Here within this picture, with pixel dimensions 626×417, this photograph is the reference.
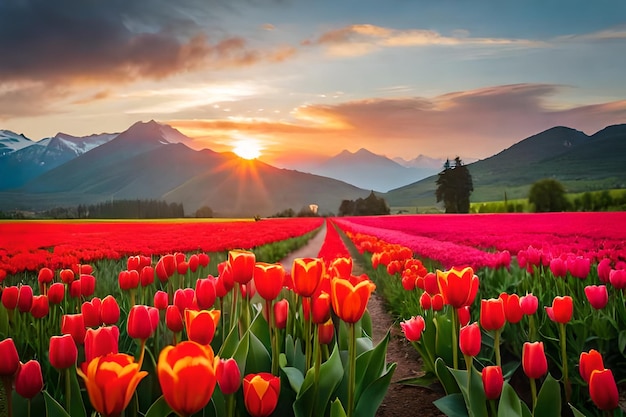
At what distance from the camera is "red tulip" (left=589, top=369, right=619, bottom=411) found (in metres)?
1.68

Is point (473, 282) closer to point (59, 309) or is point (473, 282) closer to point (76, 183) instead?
point (59, 309)

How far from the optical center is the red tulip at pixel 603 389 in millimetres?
1678

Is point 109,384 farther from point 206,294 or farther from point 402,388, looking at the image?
point 402,388

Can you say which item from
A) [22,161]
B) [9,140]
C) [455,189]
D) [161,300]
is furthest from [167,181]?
[161,300]

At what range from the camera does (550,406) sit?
192 centimetres

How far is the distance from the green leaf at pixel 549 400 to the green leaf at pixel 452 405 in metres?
0.41

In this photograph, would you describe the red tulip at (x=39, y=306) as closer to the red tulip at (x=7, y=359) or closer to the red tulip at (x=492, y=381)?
the red tulip at (x=7, y=359)

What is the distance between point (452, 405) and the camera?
232cm

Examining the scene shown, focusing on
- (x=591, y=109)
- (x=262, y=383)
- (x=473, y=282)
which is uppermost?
(x=591, y=109)

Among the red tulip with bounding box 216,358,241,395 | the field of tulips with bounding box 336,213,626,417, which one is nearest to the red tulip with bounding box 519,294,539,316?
the field of tulips with bounding box 336,213,626,417

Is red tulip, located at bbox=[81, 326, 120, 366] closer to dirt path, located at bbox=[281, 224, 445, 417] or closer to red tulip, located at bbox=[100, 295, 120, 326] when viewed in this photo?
red tulip, located at bbox=[100, 295, 120, 326]

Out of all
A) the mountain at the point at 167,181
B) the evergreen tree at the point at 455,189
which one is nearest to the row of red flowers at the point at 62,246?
the mountain at the point at 167,181

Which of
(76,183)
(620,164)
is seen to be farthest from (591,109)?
(76,183)

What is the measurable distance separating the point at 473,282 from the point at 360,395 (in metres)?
0.68
